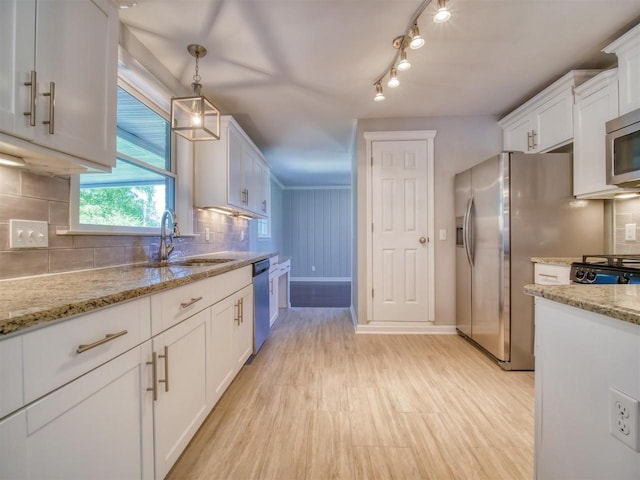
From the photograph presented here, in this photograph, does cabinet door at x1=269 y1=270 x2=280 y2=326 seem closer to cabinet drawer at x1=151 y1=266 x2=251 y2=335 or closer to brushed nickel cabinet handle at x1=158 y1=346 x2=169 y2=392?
cabinet drawer at x1=151 y1=266 x2=251 y2=335

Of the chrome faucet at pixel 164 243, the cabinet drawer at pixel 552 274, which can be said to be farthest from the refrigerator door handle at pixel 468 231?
the chrome faucet at pixel 164 243

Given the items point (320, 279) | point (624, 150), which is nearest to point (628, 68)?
point (624, 150)

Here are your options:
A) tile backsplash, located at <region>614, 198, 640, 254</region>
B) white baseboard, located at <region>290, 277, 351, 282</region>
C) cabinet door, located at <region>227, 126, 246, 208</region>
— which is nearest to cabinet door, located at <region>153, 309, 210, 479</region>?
cabinet door, located at <region>227, 126, 246, 208</region>

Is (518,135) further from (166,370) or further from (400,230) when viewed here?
(166,370)

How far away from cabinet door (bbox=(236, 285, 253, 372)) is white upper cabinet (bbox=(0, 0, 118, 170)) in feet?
4.22

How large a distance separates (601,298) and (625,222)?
7.08 feet

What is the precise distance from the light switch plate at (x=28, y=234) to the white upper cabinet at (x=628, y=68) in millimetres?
3436

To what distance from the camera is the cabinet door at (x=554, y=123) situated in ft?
7.59

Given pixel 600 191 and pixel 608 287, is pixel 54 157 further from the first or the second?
pixel 600 191

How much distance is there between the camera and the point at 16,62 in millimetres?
920

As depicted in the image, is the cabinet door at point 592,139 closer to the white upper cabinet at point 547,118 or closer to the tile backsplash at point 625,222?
the white upper cabinet at point 547,118

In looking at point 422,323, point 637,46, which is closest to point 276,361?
point 422,323

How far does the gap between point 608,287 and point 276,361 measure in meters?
2.23

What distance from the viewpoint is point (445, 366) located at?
7.80 ft
